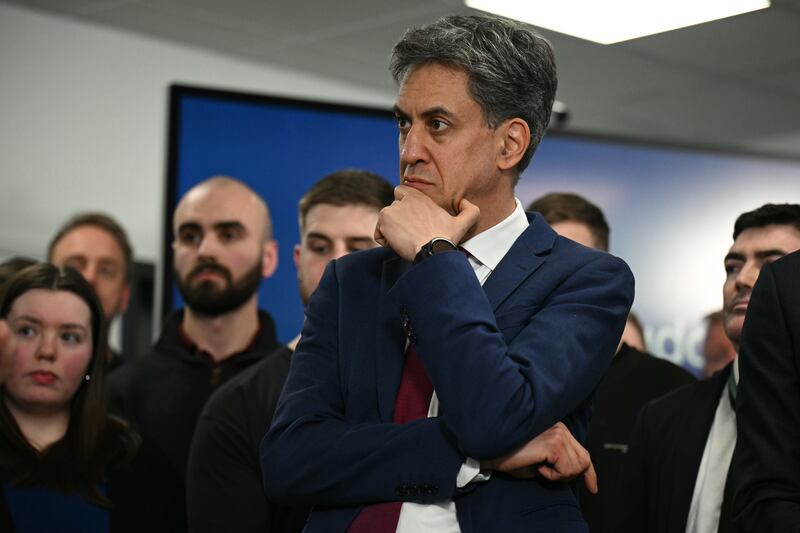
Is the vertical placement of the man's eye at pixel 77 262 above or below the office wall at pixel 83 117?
below

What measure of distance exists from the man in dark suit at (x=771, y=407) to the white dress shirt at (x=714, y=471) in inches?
30.2

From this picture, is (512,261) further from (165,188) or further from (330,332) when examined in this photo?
(165,188)

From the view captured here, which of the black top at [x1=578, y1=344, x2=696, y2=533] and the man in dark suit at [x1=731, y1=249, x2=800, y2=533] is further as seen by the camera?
the black top at [x1=578, y1=344, x2=696, y2=533]

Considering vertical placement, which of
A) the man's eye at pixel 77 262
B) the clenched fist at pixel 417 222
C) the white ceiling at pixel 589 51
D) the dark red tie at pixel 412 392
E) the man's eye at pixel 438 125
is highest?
the white ceiling at pixel 589 51

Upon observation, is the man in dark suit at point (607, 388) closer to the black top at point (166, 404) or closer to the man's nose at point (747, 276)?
the man's nose at point (747, 276)

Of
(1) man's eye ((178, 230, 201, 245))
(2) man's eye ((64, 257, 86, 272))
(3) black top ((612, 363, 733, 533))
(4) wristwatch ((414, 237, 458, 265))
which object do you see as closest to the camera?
(4) wristwatch ((414, 237, 458, 265))

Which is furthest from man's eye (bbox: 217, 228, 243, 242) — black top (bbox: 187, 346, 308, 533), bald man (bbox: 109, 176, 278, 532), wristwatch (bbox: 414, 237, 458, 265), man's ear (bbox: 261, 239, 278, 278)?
wristwatch (bbox: 414, 237, 458, 265)

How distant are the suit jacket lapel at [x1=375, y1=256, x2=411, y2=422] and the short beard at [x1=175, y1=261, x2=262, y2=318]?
1864mm

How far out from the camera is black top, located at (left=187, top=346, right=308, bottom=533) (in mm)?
2545

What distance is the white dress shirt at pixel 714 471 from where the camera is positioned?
2.49 meters

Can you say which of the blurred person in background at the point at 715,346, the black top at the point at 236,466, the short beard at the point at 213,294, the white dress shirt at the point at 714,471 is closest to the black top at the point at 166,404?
the short beard at the point at 213,294

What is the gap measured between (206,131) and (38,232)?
208 centimetres

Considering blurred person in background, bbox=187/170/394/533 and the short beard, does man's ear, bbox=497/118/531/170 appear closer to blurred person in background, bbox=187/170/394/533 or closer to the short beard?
blurred person in background, bbox=187/170/394/533

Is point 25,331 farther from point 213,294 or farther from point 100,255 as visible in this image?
point 100,255
